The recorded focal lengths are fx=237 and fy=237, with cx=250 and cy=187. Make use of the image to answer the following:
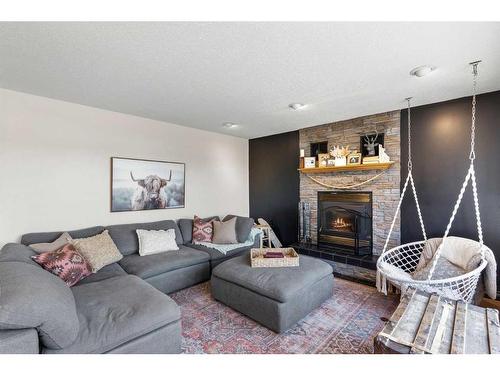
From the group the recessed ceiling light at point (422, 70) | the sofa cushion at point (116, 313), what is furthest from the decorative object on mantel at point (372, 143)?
the sofa cushion at point (116, 313)

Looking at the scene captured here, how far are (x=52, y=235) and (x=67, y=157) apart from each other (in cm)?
96

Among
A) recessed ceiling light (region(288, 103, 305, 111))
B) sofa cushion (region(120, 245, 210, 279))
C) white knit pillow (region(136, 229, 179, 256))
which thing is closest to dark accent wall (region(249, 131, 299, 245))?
recessed ceiling light (region(288, 103, 305, 111))

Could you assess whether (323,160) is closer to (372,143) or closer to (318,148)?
(318,148)

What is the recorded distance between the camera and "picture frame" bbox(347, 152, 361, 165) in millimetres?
3688

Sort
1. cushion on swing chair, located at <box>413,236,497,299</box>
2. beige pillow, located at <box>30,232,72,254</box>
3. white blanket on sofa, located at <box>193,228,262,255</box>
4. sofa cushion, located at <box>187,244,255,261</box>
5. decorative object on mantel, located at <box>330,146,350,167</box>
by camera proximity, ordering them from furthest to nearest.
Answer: decorative object on mantel, located at <box>330,146,350,167</box>, white blanket on sofa, located at <box>193,228,262,255</box>, sofa cushion, located at <box>187,244,255,261</box>, beige pillow, located at <box>30,232,72,254</box>, cushion on swing chair, located at <box>413,236,497,299</box>

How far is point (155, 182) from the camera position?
3789mm

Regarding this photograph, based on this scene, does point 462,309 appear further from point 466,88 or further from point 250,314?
point 466,88

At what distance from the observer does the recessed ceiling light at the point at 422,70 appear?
2.11m

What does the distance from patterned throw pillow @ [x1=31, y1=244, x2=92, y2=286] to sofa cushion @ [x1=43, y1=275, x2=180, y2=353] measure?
0.55 feet

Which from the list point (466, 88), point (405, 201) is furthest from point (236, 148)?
point (466, 88)

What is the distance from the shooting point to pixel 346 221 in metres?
3.92

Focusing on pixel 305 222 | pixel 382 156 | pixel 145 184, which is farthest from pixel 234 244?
pixel 382 156

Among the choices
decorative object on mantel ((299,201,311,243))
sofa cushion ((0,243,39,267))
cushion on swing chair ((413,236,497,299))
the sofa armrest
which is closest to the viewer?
the sofa armrest

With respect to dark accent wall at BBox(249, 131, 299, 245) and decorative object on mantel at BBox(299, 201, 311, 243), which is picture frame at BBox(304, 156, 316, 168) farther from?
decorative object on mantel at BBox(299, 201, 311, 243)
